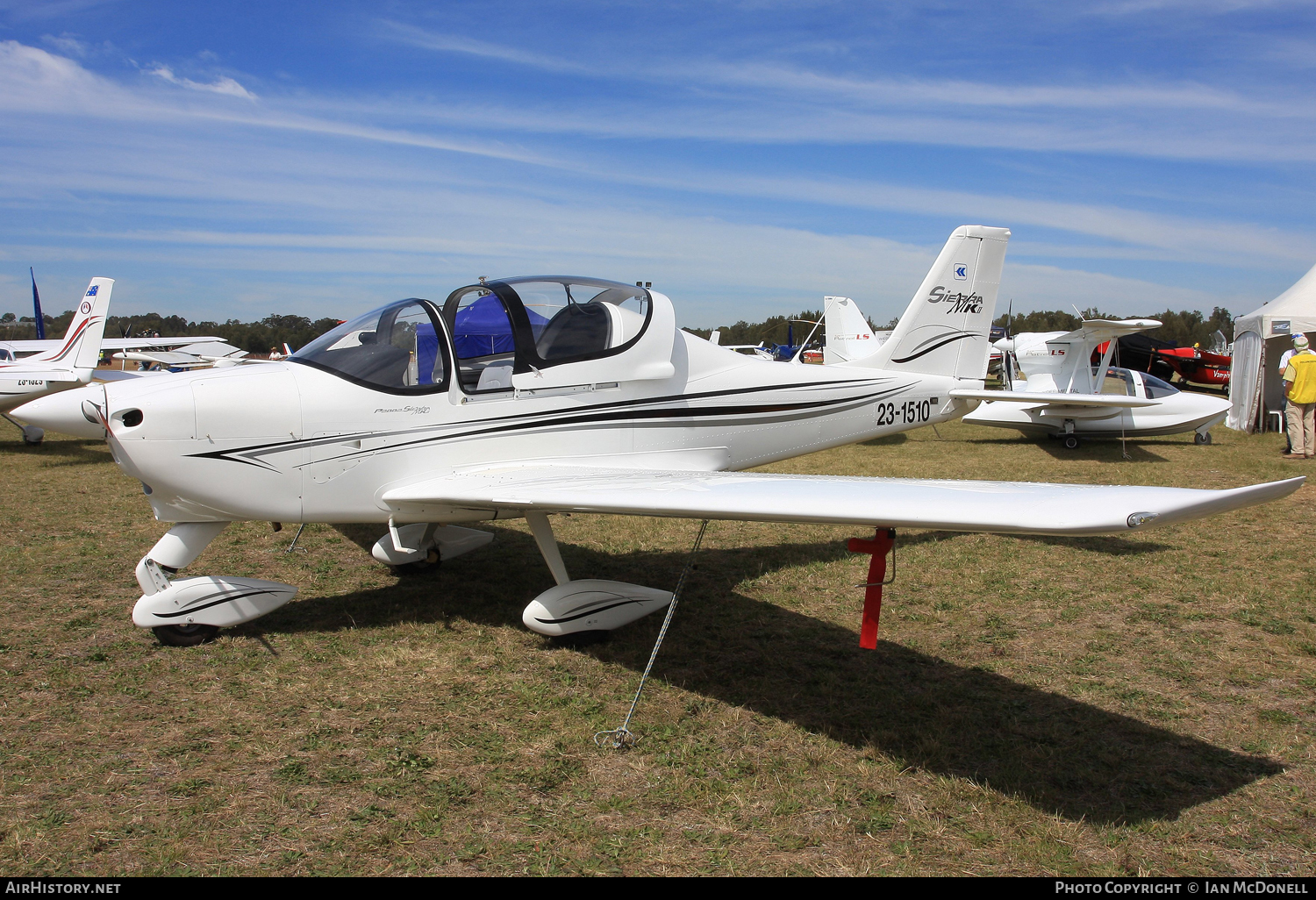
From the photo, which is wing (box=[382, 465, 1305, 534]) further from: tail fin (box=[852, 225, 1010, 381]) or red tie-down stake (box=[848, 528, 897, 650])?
tail fin (box=[852, 225, 1010, 381])

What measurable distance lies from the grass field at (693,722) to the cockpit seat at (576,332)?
1807 mm

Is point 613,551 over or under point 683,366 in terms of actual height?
under

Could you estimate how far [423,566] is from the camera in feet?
20.2

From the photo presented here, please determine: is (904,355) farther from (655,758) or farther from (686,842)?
(686,842)

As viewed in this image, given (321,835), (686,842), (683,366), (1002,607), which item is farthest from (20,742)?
(1002,607)

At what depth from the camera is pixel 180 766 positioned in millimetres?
3256

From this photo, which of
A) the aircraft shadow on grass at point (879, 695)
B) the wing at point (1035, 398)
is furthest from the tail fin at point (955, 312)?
the aircraft shadow on grass at point (879, 695)

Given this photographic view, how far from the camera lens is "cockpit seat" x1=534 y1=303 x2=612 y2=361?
16.2ft

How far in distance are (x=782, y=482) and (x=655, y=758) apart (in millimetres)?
1433

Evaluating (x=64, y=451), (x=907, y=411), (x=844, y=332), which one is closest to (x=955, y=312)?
(x=907, y=411)

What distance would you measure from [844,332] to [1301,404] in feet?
33.5

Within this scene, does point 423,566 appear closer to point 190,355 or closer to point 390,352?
point 390,352

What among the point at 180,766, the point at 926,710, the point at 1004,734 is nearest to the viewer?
the point at 180,766

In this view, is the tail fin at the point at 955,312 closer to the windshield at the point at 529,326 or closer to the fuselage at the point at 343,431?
the fuselage at the point at 343,431
